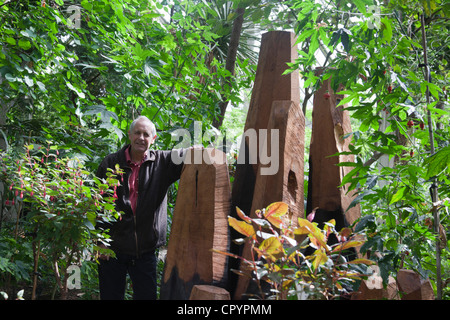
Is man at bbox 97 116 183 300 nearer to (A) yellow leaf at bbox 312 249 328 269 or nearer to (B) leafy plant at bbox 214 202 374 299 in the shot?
(B) leafy plant at bbox 214 202 374 299

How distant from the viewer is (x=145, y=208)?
8.55 ft

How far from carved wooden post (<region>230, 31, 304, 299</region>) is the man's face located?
59 cm

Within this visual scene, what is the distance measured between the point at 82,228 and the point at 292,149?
1017 millimetres

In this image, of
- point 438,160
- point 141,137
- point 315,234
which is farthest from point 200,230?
point 438,160

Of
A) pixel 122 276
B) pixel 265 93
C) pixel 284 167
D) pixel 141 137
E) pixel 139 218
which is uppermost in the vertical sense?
pixel 265 93

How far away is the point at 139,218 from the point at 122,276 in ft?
1.21

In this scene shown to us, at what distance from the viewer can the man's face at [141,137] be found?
104 inches

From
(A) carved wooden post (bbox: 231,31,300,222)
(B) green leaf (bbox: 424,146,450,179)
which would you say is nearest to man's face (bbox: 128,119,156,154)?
(A) carved wooden post (bbox: 231,31,300,222)

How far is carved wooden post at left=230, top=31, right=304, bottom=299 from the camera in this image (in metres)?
2.10

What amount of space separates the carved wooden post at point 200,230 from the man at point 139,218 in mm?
556

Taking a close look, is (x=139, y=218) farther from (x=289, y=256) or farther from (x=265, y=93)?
(x=289, y=256)

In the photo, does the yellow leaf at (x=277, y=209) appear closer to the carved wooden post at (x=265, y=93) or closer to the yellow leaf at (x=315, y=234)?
the yellow leaf at (x=315, y=234)

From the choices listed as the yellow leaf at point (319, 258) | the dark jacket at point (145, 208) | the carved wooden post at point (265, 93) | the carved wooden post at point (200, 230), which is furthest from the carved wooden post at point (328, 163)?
the yellow leaf at point (319, 258)

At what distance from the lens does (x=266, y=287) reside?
1.99 metres
